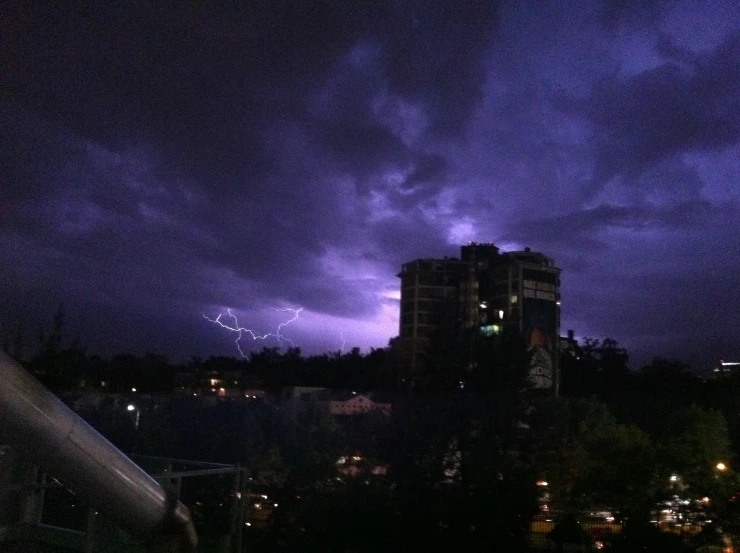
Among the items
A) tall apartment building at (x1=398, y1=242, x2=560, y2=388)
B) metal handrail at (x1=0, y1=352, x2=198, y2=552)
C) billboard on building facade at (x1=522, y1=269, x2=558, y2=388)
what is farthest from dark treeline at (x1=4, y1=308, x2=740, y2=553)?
tall apartment building at (x1=398, y1=242, x2=560, y2=388)

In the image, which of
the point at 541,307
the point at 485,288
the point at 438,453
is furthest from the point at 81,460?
the point at 485,288

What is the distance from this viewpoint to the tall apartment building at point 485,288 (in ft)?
253

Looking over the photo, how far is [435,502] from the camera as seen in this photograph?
14859mm

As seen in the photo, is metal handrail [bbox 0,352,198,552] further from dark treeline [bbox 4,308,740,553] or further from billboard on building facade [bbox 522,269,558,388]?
billboard on building facade [bbox 522,269,558,388]

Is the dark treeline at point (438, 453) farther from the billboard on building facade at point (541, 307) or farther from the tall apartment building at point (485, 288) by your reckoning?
the tall apartment building at point (485, 288)

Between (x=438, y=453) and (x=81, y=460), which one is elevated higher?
(x=81, y=460)

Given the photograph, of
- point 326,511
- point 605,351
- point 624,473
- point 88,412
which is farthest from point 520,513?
point 605,351

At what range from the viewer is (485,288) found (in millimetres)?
84312

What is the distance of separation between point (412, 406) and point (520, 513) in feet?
18.9

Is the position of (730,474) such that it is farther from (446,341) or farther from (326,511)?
(326,511)

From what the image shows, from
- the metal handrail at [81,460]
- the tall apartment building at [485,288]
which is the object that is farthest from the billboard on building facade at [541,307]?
the metal handrail at [81,460]

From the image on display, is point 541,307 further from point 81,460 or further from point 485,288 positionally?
point 81,460

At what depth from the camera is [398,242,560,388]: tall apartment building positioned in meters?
77.1

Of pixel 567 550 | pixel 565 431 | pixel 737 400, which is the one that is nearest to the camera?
pixel 567 550
